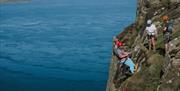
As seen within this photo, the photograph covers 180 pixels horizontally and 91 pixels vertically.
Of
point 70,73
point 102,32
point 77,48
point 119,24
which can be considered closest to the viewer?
point 70,73

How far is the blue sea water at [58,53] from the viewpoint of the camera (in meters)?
66.9

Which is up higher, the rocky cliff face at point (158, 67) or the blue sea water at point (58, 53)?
the rocky cliff face at point (158, 67)

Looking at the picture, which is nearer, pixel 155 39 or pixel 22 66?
pixel 155 39

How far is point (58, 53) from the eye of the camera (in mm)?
79375

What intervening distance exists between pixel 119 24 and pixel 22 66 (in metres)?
33.2

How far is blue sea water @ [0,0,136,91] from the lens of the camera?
220 feet

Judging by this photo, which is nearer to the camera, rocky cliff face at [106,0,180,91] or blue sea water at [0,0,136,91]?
rocky cliff face at [106,0,180,91]

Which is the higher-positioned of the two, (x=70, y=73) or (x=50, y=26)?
(x=50, y=26)

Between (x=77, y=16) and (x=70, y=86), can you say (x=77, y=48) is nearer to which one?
(x=70, y=86)

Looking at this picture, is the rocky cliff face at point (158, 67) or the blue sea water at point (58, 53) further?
the blue sea water at point (58, 53)

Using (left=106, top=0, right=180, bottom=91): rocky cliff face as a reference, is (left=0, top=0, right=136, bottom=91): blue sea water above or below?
below

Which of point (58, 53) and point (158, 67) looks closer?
point (158, 67)

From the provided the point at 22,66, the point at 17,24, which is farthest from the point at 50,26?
the point at 22,66

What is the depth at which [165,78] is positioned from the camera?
56.5ft
